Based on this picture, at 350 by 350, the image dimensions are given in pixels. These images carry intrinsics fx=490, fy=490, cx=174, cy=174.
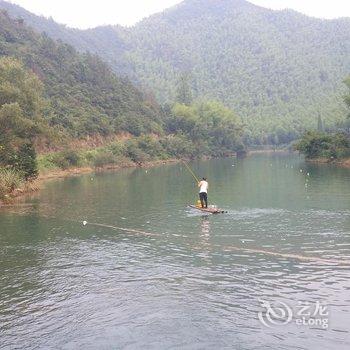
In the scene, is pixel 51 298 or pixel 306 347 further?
pixel 51 298

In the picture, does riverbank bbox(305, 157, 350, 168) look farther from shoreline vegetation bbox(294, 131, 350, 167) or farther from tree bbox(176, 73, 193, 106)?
tree bbox(176, 73, 193, 106)

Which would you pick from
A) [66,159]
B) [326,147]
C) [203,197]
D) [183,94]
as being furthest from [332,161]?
[183,94]

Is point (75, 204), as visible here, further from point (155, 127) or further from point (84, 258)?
point (155, 127)

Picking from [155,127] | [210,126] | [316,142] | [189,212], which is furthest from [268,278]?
[210,126]

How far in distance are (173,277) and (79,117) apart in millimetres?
88086

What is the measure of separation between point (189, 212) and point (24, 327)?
67.6 feet

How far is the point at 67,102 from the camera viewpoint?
108938mm

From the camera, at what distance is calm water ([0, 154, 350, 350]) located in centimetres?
1312

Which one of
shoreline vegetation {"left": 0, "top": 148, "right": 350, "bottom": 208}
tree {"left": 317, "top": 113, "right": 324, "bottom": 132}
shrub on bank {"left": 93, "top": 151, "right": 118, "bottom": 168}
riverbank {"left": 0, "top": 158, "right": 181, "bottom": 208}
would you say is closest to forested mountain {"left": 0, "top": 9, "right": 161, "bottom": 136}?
shrub on bank {"left": 93, "top": 151, "right": 118, "bottom": 168}

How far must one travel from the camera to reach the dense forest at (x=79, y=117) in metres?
54.2

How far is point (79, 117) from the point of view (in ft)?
336

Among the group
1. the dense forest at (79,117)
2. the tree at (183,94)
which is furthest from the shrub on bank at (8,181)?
the tree at (183,94)

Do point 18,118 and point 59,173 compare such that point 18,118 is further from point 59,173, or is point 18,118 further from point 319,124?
point 319,124

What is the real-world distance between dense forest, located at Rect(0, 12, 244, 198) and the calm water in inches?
734
